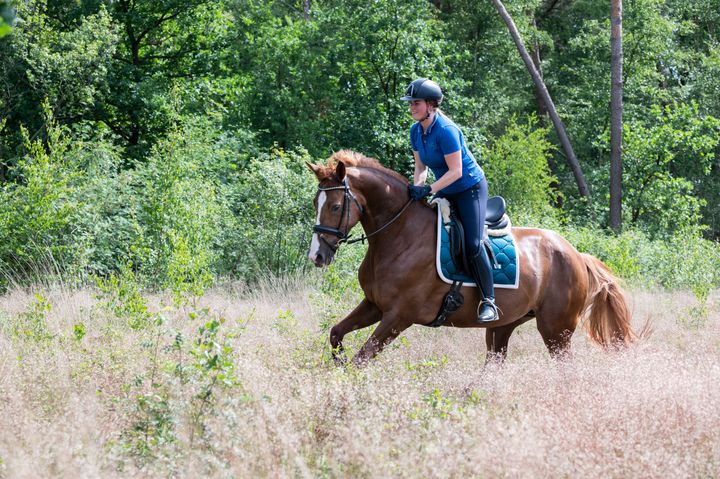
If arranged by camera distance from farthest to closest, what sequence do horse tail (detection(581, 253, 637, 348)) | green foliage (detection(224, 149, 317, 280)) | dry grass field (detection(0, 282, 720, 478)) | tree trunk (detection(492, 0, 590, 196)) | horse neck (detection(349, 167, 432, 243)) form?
tree trunk (detection(492, 0, 590, 196))
green foliage (detection(224, 149, 317, 280))
horse tail (detection(581, 253, 637, 348))
horse neck (detection(349, 167, 432, 243))
dry grass field (detection(0, 282, 720, 478))

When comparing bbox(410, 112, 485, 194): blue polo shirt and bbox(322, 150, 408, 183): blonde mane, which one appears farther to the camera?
bbox(322, 150, 408, 183): blonde mane

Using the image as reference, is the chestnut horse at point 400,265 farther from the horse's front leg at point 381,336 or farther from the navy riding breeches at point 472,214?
the navy riding breeches at point 472,214

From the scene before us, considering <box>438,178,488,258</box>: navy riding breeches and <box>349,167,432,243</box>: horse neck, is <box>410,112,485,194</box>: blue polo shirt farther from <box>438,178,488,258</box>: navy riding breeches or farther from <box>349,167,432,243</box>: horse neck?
<box>349,167,432,243</box>: horse neck

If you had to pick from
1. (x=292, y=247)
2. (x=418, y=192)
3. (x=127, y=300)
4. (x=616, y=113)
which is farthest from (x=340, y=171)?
(x=616, y=113)

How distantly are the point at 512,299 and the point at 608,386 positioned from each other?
173 cm

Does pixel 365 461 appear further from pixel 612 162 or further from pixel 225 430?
pixel 612 162

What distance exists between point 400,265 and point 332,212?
31.5 inches

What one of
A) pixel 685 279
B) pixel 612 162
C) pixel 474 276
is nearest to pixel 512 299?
pixel 474 276

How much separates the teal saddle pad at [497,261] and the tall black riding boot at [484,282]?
11cm

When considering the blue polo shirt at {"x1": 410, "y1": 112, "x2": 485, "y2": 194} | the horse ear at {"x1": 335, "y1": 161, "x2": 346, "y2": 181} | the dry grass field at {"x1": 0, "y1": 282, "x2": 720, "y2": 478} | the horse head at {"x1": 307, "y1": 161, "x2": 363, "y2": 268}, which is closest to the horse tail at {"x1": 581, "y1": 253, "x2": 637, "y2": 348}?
the dry grass field at {"x1": 0, "y1": 282, "x2": 720, "y2": 478}

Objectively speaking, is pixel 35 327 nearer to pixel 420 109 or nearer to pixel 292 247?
pixel 420 109

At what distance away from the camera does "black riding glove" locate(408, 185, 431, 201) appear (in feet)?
24.9

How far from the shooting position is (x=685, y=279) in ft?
59.9

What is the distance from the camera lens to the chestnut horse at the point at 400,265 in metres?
7.29
